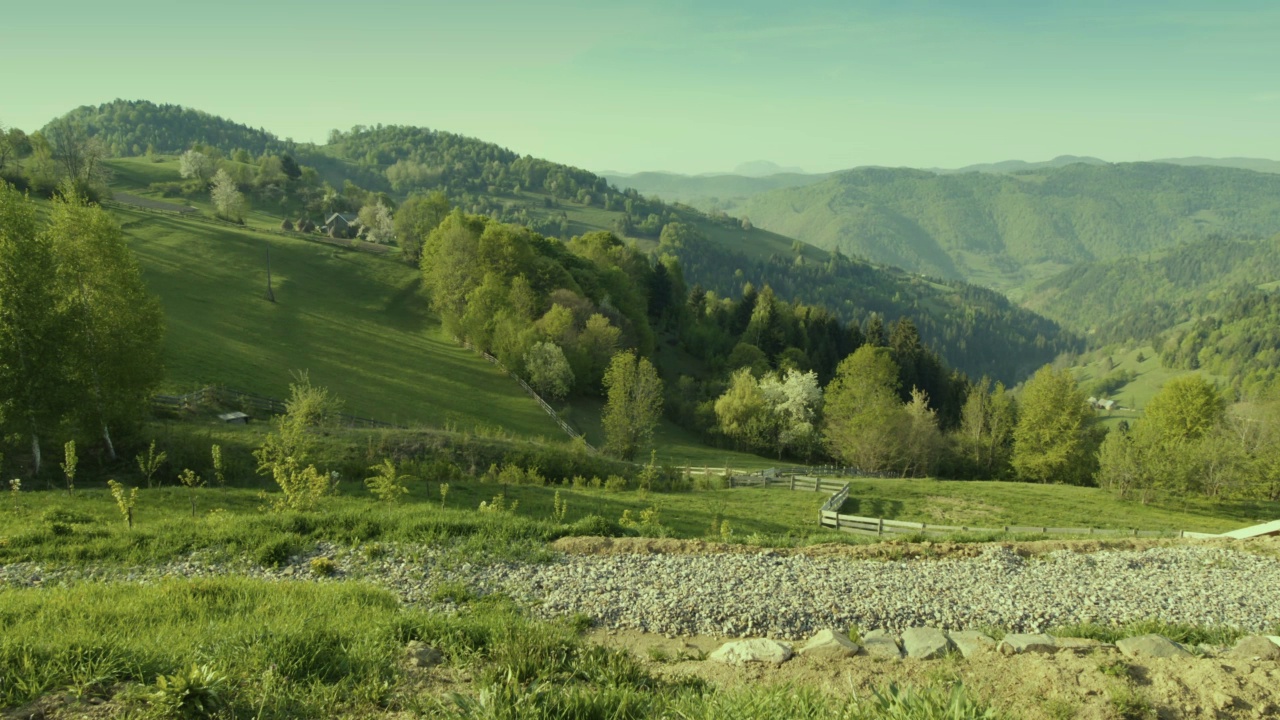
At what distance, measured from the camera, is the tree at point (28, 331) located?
76.7 ft

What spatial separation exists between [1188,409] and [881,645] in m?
64.0

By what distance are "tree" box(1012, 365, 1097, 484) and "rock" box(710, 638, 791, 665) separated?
55389 millimetres

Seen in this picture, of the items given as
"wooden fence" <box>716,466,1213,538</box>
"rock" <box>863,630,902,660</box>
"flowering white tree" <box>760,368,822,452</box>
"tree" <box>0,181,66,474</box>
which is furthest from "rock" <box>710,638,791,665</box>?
"flowering white tree" <box>760,368,822,452</box>

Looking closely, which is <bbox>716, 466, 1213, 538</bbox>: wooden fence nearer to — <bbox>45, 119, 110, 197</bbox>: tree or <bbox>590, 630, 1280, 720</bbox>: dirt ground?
<bbox>590, 630, 1280, 720</bbox>: dirt ground

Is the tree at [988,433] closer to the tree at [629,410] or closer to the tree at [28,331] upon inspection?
the tree at [629,410]

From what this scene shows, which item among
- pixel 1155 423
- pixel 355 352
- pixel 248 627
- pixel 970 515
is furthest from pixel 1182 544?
pixel 355 352

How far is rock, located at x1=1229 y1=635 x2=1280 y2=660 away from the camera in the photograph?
10284 millimetres

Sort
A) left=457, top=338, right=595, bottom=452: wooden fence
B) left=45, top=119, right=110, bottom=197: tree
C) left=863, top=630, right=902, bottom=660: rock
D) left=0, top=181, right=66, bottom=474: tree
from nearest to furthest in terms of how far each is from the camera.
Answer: left=863, top=630, right=902, bottom=660: rock → left=0, top=181, right=66, bottom=474: tree → left=457, top=338, right=595, bottom=452: wooden fence → left=45, top=119, right=110, bottom=197: tree

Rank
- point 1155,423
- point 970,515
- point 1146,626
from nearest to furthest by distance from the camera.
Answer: point 1146,626 → point 970,515 → point 1155,423

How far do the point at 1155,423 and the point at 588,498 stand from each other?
54.3 m

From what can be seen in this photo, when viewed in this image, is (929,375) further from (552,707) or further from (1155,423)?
(552,707)

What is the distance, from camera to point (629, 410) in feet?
167

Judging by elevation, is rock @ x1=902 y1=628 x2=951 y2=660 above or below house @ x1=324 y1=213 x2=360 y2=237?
below

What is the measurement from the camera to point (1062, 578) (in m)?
16.1
